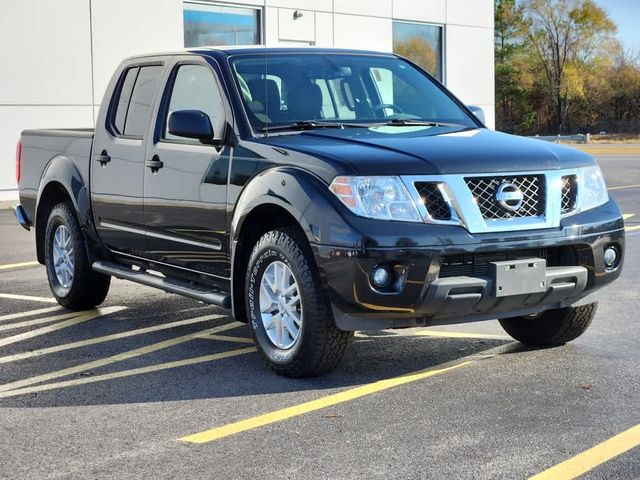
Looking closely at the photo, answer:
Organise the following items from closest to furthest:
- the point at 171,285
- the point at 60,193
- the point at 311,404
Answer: the point at 311,404
the point at 171,285
the point at 60,193

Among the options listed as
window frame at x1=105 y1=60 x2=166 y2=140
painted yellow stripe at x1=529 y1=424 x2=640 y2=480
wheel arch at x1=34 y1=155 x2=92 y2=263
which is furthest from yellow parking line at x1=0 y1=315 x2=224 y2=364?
painted yellow stripe at x1=529 y1=424 x2=640 y2=480

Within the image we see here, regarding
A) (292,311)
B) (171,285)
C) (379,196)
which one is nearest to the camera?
(379,196)

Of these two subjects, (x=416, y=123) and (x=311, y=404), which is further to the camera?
(x=416, y=123)

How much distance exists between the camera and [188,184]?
7.25m

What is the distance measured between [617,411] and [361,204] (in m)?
1.60

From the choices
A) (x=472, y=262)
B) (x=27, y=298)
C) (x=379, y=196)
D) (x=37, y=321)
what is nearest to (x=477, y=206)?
(x=472, y=262)

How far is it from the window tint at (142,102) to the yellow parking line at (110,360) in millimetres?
1392

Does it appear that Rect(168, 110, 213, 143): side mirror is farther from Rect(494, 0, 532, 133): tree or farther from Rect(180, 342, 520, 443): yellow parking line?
Rect(494, 0, 532, 133): tree

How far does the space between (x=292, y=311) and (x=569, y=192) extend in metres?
1.65

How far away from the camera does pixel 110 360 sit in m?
7.16

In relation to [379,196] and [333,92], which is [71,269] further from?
[379,196]

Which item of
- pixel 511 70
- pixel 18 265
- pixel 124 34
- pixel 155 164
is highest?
pixel 511 70

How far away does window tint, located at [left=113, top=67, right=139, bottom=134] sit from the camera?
8281 mm

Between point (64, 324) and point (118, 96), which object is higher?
point (118, 96)
